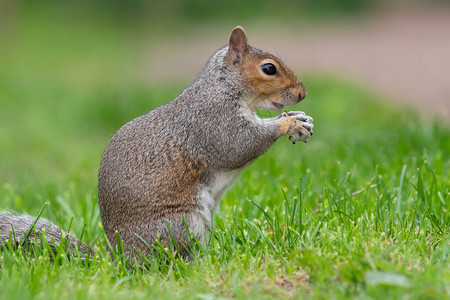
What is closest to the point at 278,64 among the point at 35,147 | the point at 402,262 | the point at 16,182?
the point at 402,262

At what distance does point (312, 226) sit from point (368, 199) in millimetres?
596

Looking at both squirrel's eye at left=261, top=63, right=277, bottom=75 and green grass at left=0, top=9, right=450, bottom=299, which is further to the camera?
squirrel's eye at left=261, top=63, right=277, bottom=75

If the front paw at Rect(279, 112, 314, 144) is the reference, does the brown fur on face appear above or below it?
above

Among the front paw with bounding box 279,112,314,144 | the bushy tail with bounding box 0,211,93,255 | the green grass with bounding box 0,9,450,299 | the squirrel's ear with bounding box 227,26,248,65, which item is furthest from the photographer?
the squirrel's ear with bounding box 227,26,248,65

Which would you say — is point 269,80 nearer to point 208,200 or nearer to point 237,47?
point 237,47

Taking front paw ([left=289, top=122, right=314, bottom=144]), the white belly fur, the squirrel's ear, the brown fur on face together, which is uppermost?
the squirrel's ear

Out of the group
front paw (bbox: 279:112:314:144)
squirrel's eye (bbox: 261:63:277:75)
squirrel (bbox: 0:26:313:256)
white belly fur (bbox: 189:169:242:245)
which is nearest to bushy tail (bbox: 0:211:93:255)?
squirrel (bbox: 0:26:313:256)

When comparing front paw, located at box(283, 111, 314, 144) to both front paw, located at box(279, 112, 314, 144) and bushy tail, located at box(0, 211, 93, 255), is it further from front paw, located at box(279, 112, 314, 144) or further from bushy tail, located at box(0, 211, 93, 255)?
bushy tail, located at box(0, 211, 93, 255)

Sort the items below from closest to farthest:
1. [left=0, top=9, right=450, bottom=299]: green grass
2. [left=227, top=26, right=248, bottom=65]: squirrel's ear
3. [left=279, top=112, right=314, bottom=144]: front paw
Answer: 1. [left=0, top=9, right=450, bottom=299]: green grass
2. [left=279, top=112, right=314, bottom=144]: front paw
3. [left=227, top=26, right=248, bottom=65]: squirrel's ear

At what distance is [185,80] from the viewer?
32.1ft

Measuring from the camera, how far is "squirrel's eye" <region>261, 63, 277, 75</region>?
3244mm

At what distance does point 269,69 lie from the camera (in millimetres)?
3250

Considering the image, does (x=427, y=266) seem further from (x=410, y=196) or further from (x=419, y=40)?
(x=419, y=40)

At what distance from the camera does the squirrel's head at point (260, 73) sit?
3227mm
